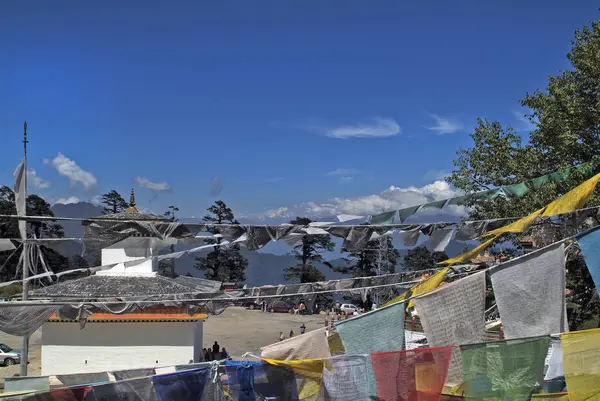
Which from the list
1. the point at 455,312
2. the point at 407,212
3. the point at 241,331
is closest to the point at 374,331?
the point at 455,312

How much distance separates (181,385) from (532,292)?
197 inches

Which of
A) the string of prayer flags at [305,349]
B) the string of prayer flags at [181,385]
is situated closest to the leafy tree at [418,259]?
the string of prayer flags at [305,349]

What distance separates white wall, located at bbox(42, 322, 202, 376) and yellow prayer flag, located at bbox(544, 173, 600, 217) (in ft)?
41.2

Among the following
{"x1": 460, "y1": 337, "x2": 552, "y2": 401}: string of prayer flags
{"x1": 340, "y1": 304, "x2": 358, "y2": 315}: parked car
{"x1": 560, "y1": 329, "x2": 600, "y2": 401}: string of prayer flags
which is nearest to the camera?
{"x1": 560, "y1": 329, "x2": 600, "y2": 401}: string of prayer flags

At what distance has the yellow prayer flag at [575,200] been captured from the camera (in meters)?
7.99

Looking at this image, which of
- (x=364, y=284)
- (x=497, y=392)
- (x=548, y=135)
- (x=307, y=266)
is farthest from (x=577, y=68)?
(x=307, y=266)

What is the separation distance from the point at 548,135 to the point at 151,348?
13.6 meters

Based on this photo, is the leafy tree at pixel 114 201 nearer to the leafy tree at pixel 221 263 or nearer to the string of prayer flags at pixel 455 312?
the leafy tree at pixel 221 263

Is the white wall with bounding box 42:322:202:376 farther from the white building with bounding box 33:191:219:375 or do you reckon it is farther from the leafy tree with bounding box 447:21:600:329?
the leafy tree with bounding box 447:21:600:329

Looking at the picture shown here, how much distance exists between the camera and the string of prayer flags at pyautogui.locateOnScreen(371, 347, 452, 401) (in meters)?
7.90

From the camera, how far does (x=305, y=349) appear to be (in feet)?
28.3

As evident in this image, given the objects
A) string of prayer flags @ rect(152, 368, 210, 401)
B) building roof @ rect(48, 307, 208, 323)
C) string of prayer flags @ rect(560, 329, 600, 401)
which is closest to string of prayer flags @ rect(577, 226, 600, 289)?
string of prayer flags @ rect(560, 329, 600, 401)

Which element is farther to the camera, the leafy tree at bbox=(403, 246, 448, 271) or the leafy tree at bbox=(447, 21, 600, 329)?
the leafy tree at bbox=(403, 246, 448, 271)

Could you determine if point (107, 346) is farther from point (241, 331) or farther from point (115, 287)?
point (241, 331)
